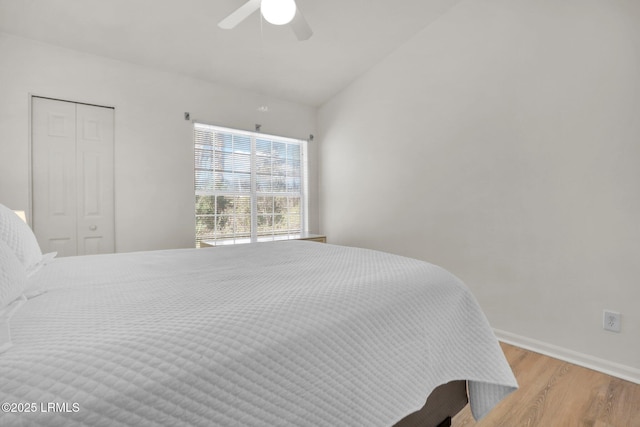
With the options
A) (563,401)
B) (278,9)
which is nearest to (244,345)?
(278,9)

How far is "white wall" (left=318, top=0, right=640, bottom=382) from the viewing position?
1.96 m

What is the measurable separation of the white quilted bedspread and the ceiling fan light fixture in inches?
51.0

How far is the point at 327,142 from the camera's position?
404 centimetres

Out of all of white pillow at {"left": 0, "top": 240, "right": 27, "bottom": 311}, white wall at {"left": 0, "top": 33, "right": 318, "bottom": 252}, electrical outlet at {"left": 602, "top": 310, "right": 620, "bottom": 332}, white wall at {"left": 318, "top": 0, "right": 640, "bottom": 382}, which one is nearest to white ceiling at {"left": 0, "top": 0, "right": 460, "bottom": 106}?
white wall at {"left": 0, "top": 33, "right": 318, "bottom": 252}

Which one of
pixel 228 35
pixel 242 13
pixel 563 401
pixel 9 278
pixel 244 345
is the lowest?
pixel 563 401

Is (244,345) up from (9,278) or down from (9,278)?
down

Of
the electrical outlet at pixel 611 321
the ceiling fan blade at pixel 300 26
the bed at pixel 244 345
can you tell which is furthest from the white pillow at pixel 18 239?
the electrical outlet at pixel 611 321

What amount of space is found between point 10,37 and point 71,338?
2924 mm

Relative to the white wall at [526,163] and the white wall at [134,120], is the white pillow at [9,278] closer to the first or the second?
the white wall at [134,120]

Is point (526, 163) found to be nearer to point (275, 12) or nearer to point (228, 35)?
point (275, 12)

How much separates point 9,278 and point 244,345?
65cm

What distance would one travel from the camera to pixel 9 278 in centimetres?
82

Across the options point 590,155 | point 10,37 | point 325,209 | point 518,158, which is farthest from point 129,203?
point 590,155

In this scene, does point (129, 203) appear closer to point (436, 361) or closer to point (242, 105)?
point (242, 105)
